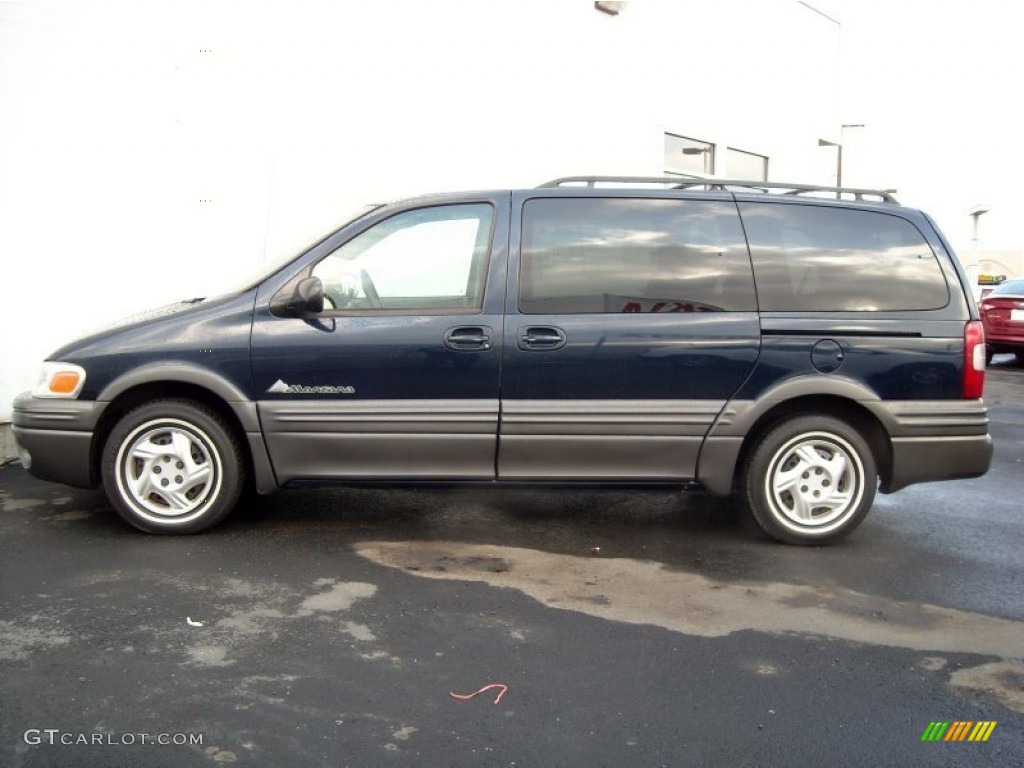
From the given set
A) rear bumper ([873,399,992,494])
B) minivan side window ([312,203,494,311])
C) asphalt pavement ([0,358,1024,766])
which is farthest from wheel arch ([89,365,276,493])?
rear bumper ([873,399,992,494])

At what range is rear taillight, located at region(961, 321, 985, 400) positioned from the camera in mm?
4715

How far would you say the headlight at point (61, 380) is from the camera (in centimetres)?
460

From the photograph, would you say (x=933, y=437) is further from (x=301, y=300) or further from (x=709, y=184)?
(x=301, y=300)

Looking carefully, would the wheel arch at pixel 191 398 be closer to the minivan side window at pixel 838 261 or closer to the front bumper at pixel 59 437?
the front bumper at pixel 59 437

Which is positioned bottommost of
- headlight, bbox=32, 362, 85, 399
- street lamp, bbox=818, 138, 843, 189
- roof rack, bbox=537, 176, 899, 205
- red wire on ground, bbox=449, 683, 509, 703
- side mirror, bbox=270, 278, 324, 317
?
red wire on ground, bbox=449, 683, 509, 703

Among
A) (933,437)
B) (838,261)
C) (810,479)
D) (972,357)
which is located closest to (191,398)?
(810,479)

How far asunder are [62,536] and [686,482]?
3235 millimetres

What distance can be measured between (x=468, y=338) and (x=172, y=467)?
1652 mm

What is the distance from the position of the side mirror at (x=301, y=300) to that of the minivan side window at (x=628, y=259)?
3.30 ft

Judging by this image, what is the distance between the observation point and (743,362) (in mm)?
4641

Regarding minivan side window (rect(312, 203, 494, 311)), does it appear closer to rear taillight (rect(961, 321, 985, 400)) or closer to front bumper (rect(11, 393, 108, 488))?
front bumper (rect(11, 393, 108, 488))

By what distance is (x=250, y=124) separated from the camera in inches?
299

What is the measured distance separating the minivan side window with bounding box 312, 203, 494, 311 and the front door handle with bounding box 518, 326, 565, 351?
13.4 inches

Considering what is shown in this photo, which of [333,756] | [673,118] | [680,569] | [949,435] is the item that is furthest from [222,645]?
[673,118]
